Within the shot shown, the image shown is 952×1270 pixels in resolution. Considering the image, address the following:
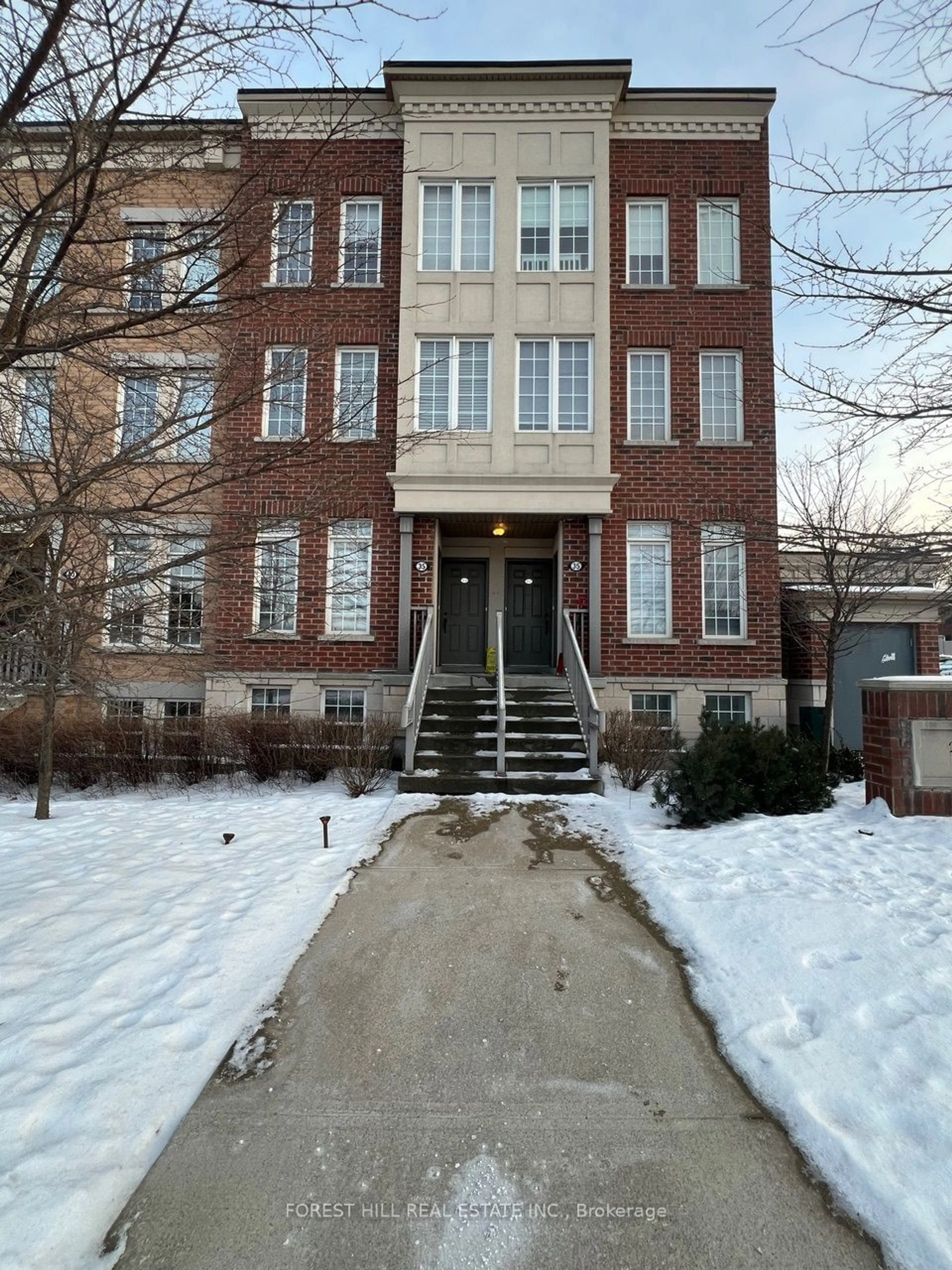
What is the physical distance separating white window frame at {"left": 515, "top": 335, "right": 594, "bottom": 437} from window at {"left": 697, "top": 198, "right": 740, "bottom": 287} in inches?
101

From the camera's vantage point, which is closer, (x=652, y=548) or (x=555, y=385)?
(x=555, y=385)

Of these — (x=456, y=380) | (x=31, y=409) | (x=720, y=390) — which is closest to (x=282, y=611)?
(x=456, y=380)

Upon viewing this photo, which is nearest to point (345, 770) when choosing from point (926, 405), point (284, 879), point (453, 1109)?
point (284, 879)

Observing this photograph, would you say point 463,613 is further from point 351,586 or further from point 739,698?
point 739,698

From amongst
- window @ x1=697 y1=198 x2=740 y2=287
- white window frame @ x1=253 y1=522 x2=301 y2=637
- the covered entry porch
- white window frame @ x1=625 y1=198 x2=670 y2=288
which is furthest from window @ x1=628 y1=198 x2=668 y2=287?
white window frame @ x1=253 y1=522 x2=301 y2=637

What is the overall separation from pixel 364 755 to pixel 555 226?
9.53 meters

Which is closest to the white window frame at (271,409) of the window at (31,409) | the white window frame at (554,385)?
the window at (31,409)

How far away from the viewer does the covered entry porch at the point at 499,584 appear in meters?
10.6

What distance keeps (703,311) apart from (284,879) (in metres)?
11.3

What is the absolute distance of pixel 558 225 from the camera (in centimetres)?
1088

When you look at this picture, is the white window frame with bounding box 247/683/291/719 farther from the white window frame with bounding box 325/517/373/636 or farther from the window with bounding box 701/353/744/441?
the window with bounding box 701/353/744/441

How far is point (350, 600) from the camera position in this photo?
430 inches

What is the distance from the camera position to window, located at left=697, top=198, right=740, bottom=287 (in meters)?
11.1

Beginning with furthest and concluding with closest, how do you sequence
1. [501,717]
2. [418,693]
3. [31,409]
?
[418,693], [501,717], [31,409]
